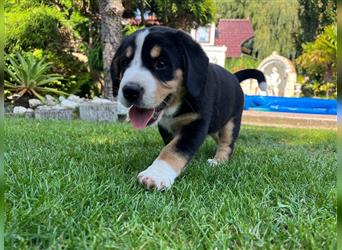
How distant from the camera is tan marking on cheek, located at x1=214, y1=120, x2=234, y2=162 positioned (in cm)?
322

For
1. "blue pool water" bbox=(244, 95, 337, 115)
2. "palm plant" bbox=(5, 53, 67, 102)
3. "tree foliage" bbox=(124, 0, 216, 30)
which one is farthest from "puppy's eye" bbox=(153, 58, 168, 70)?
"blue pool water" bbox=(244, 95, 337, 115)

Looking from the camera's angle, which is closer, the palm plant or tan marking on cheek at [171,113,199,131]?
tan marking on cheek at [171,113,199,131]

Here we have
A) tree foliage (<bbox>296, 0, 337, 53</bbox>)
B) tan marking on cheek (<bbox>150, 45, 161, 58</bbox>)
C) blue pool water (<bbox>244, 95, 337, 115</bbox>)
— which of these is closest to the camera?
tree foliage (<bbox>296, 0, 337, 53</bbox>)

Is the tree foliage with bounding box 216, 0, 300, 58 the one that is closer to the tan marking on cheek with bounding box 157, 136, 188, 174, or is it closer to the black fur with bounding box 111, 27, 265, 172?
the black fur with bounding box 111, 27, 265, 172

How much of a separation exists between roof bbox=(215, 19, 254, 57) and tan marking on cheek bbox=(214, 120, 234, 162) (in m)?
19.2

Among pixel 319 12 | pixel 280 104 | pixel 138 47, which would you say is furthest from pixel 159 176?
pixel 280 104

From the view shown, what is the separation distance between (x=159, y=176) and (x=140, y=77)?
54 centimetres

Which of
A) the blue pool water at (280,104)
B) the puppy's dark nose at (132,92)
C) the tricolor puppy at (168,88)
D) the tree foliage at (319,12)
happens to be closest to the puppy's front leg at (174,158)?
the tricolor puppy at (168,88)

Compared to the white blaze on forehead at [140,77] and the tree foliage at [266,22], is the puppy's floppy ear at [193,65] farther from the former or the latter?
the tree foliage at [266,22]

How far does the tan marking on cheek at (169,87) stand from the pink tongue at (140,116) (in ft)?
0.45

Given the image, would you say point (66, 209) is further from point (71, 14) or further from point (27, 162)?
point (71, 14)

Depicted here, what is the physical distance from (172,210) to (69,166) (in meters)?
0.83

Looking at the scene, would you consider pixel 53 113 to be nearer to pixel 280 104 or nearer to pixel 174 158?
pixel 174 158

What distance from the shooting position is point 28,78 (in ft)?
28.1
